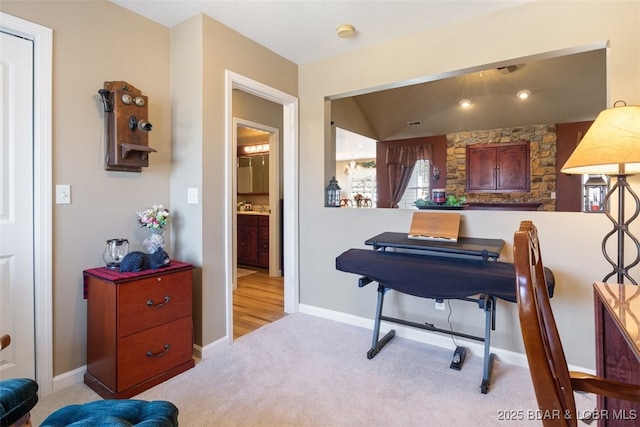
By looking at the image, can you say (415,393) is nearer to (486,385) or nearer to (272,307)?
(486,385)

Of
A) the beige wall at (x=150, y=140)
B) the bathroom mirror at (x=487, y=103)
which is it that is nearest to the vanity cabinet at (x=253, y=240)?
the bathroom mirror at (x=487, y=103)

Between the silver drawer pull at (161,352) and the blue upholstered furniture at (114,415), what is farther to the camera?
the silver drawer pull at (161,352)

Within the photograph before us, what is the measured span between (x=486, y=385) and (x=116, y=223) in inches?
104

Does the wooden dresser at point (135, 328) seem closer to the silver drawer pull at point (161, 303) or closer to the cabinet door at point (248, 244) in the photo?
the silver drawer pull at point (161, 303)

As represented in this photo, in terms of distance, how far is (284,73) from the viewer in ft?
10.3

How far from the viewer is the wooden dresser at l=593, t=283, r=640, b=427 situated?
3.67ft

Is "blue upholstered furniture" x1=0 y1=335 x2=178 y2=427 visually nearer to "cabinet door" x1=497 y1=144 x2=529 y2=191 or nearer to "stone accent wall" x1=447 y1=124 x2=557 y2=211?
"stone accent wall" x1=447 y1=124 x2=557 y2=211

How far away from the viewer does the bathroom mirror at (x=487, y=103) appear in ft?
15.7

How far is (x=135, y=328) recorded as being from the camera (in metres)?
1.93

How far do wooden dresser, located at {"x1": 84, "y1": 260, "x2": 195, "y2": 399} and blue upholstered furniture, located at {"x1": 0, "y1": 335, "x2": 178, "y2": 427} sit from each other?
0.70 metres

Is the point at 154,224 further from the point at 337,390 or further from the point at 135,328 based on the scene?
the point at 337,390

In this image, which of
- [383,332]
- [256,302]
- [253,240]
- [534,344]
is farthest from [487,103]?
[534,344]

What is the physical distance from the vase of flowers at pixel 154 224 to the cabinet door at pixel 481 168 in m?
6.07

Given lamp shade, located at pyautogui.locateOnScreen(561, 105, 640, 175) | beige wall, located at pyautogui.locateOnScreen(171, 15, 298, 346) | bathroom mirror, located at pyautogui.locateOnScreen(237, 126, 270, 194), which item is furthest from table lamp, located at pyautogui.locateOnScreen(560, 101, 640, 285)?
bathroom mirror, located at pyautogui.locateOnScreen(237, 126, 270, 194)
